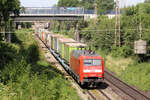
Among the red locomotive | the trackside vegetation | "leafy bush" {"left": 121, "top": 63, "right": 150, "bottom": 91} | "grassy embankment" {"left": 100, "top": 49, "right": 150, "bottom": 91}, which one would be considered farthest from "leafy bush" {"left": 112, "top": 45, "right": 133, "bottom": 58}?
the red locomotive

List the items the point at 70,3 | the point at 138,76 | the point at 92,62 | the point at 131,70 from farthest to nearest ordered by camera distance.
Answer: the point at 70,3
the point at 131,70
the point at 138,76
the point at 92,62

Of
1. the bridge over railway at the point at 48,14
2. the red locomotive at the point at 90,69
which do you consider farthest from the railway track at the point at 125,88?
the bridge over railway at the point at 48,14

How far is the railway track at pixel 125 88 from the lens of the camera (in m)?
21.2

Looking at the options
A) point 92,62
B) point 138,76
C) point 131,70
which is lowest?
point 138,76

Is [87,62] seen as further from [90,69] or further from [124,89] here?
[124,89]

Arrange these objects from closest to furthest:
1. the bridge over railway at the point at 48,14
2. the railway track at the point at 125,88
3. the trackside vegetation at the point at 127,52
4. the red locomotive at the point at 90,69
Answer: the railway track at the point at 125,88
the red locomotive at the point at 90,69
the trackside vegetation at the point at 127,52
the bridge over railway at the point at 48,14

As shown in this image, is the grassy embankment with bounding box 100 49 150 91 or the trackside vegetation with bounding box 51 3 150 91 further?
the trackside vegetation with bounding box 51 3 150 91

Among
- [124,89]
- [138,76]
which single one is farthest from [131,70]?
[124,89]

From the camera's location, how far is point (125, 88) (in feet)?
80.1

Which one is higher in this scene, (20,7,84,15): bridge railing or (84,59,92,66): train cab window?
(20,7,84,15): bridge railing

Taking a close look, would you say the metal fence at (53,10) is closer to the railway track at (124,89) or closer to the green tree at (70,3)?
the railway track at (124,89)

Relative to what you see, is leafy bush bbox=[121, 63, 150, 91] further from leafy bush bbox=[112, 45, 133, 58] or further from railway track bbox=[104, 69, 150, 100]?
leafy bush bbox=[112, 45, 133, 58]

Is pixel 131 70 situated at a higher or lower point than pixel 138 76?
higher

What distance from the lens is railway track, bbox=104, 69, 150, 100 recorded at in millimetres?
21250
